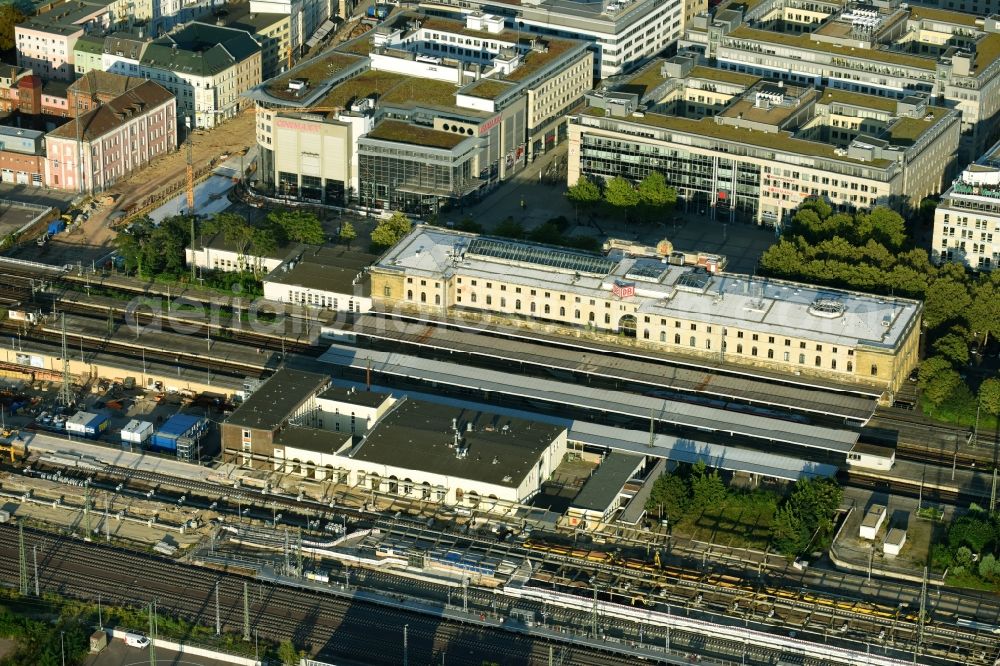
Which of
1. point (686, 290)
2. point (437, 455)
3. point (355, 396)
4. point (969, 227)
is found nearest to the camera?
point (437, 455)

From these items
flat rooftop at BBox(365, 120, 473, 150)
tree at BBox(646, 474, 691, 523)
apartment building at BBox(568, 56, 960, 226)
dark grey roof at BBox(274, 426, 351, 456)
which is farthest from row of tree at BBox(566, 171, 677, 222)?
tree at BBox(646, 474, 691, 523)

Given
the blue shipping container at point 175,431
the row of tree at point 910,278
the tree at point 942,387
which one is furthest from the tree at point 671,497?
the blue shipping container at point 175,431

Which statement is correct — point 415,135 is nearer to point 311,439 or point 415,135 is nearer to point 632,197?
point 632,197

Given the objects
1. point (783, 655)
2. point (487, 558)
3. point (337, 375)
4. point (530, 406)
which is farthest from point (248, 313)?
point (783, 655)

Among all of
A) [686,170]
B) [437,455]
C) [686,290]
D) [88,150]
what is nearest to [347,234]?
[88,150]

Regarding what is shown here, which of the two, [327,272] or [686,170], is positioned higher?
[686,170]

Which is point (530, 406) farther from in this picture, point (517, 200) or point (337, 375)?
point (517, 200)
